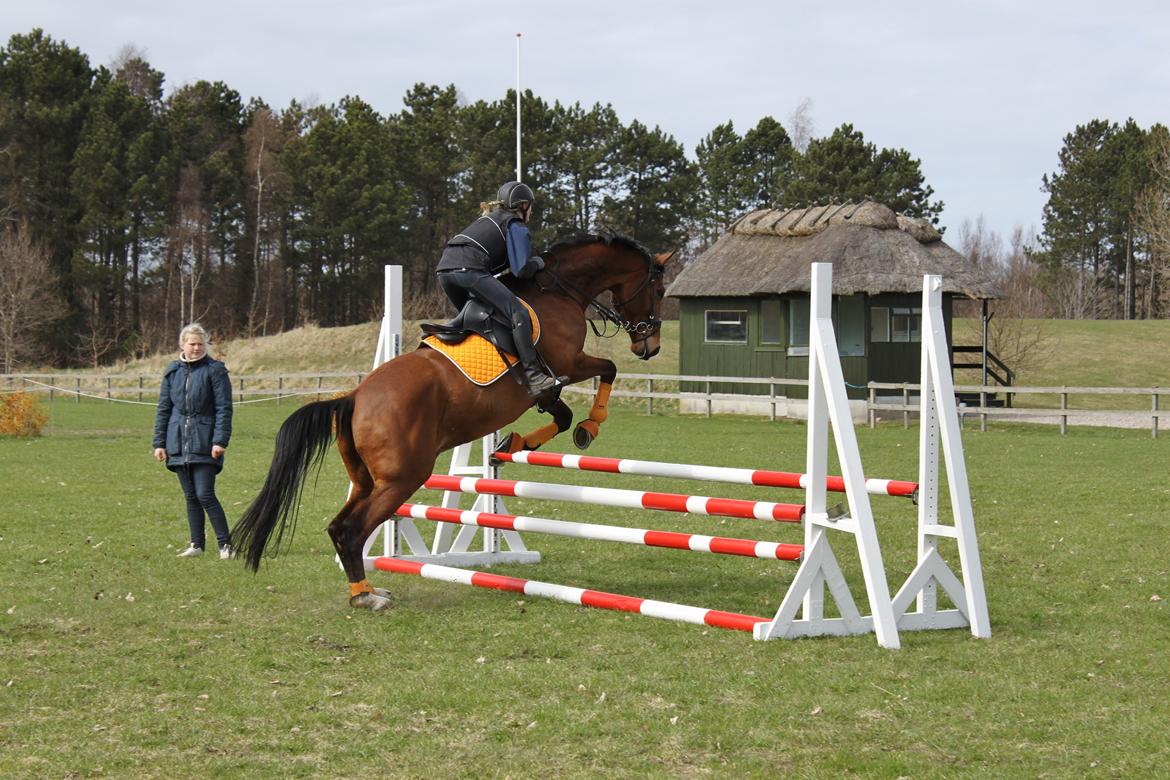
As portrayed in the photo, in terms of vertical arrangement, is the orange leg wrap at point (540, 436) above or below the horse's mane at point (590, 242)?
below

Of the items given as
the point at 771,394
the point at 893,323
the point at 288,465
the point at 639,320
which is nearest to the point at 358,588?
the point at 288,465

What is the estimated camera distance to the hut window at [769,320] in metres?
31.3

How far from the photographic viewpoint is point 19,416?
75.7 ft

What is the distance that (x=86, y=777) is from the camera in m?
4.67

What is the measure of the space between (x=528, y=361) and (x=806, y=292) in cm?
2294

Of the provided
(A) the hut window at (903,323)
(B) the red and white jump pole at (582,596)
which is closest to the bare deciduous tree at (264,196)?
(A) the hut window at (903,323)

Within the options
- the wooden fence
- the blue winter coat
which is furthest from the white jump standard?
Answer: the wooden fence

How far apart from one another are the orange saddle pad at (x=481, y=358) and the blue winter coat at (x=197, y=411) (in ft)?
9.25

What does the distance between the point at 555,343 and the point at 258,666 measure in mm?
2823

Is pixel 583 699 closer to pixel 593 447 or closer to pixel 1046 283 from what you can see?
pixel 593 447

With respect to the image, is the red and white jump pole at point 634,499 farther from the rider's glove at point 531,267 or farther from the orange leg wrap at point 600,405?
the rider's glove at point 531,267

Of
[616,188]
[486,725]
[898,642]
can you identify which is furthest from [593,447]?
[616,188]

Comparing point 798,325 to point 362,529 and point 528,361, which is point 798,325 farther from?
point 362,529

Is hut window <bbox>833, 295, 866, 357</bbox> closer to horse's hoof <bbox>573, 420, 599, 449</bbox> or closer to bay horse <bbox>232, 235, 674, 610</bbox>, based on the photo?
bay horse <bbox>232, 235, 674, 610</bbox>
